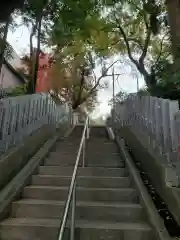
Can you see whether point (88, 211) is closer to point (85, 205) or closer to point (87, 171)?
point (85, 205)

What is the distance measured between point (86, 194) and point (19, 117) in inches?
85.1

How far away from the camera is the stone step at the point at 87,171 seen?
5625 millimetres

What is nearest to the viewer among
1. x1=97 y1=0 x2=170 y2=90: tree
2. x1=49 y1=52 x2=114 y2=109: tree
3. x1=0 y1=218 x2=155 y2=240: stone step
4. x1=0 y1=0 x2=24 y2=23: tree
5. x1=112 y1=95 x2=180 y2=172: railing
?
x1=0 y1=218 x2=155 y2=240: stone step

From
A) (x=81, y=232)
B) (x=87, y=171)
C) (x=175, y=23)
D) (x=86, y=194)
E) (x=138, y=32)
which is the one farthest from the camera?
(x=138, y=32)

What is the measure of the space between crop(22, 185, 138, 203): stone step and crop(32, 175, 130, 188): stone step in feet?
1.18

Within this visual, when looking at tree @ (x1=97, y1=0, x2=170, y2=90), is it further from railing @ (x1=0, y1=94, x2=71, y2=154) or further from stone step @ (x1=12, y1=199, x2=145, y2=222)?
stone step @ (x1=12, y1=199, x2=145, y2=222)

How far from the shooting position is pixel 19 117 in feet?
19.0

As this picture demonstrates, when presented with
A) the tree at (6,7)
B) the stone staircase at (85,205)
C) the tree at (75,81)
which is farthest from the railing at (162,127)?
the tree at (75,81)

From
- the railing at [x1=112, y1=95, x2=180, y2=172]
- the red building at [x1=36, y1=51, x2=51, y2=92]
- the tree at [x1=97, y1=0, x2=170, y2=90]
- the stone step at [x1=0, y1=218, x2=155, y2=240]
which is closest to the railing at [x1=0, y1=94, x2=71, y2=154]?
the stone step at [x1=0, y1=218, x2=155, y2=240]

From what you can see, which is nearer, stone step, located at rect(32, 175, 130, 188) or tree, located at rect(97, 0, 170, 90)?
stone step, located at rect(32, 175, 130, 188)

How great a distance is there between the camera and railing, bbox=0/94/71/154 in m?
5.01

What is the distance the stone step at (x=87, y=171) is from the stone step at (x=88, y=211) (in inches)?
52.2

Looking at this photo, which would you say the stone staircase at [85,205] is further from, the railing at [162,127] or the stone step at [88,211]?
the railing at [162,127]

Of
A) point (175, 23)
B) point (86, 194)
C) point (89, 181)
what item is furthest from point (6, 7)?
point (175, 23)
